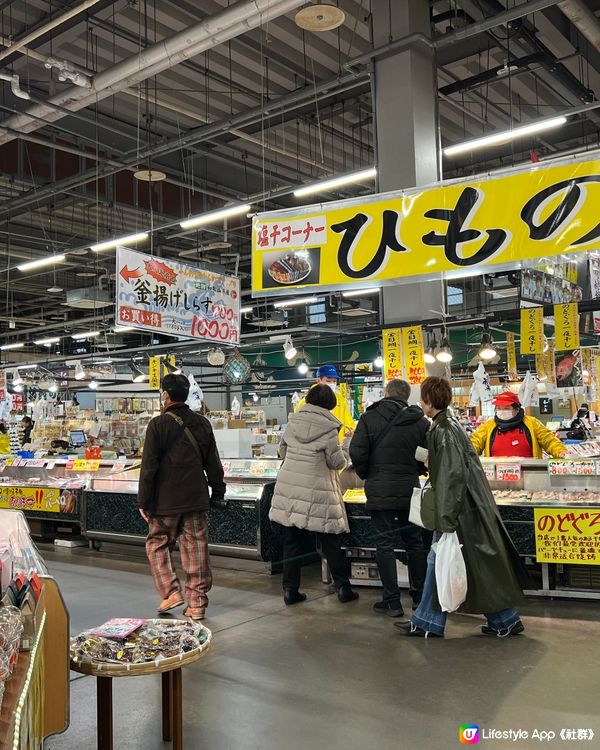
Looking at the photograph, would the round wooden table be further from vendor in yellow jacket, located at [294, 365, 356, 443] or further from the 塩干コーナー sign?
the 塩干コーナー sign

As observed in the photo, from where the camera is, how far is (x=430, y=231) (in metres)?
Answer: 5.11

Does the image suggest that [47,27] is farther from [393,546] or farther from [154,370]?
[393,546]

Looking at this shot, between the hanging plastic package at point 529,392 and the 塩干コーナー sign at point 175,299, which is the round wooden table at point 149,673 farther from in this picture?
the hanging plastic package at point 529,392

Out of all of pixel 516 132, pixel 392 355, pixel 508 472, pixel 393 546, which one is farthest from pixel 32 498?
pixel 516 132

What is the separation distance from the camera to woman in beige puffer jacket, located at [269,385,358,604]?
561 centimetres

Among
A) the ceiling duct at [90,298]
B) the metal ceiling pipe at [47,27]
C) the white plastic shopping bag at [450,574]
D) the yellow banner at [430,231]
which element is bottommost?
the white plastic shopping bag at [450,574]

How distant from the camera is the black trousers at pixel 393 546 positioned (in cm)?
536

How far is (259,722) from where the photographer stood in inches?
140

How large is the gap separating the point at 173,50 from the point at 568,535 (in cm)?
704

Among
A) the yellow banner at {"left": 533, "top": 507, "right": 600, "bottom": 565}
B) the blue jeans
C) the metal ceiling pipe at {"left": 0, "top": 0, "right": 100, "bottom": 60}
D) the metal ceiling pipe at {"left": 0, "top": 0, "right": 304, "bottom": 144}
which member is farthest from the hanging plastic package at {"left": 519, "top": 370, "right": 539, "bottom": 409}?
the metal ceiling pipe at {"left": 0, "top": 0, "right": 100, "bottom": 60}

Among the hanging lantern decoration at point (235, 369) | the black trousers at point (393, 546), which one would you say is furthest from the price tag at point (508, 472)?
the hanging lantern decoration at point (235, 369)

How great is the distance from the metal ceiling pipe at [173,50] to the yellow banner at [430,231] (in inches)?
128

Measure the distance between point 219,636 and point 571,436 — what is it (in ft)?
22.6

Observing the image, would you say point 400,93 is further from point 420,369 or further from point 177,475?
point 177,475
